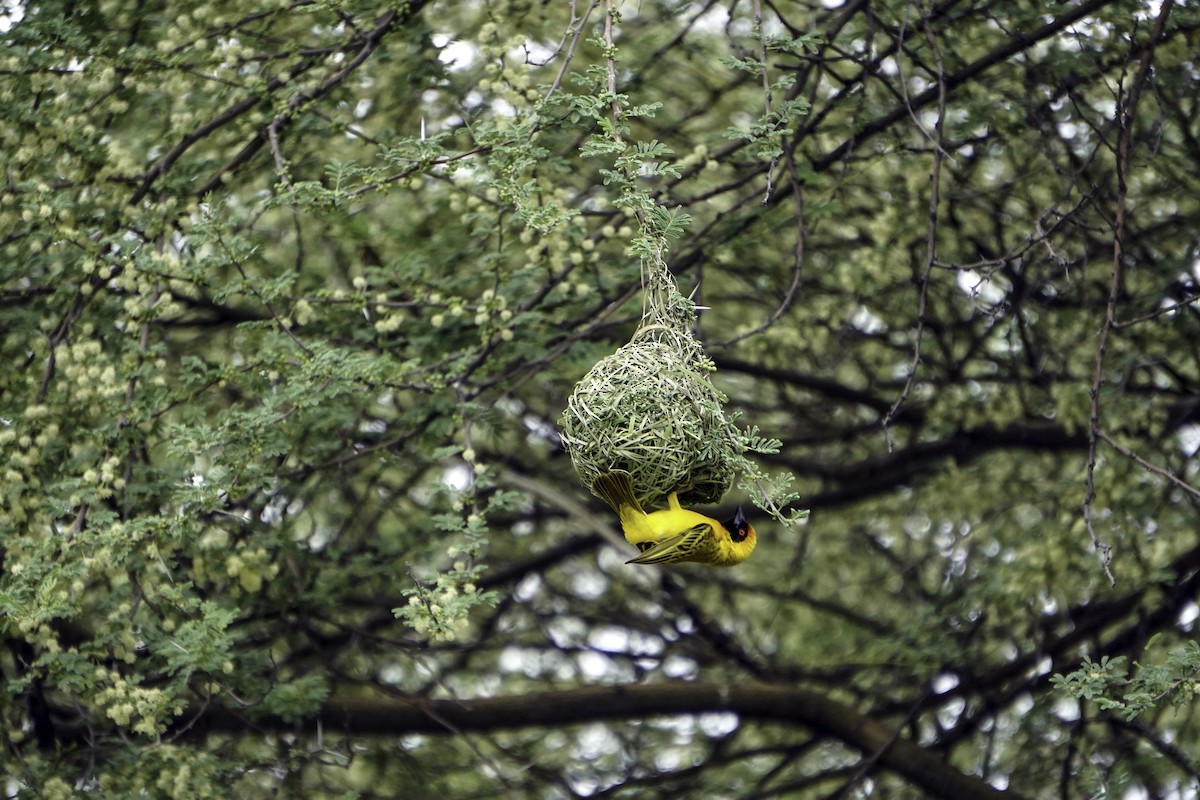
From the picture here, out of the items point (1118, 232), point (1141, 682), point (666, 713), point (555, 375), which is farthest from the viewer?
point (666, 713)

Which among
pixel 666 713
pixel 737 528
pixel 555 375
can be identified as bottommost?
pixel 666 713

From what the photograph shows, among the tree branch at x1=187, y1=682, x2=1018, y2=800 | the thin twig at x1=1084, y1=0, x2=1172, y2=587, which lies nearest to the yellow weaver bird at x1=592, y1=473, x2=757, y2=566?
the thin twig at x1=1084, y1=0, x2=1172, y2=587

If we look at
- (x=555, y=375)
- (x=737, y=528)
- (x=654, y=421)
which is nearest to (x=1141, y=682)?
(x=737, y=528)

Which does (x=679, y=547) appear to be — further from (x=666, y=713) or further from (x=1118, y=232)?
(x=666, y=713)

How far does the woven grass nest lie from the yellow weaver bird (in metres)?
0.04

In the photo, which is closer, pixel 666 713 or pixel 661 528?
pixel 661 528

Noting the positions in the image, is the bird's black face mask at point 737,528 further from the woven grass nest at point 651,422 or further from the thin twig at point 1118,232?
the thin twig at point 1118,232

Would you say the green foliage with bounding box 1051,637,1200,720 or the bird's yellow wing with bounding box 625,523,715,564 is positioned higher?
the bird's yellow wing with bounding box 625,523,715,564

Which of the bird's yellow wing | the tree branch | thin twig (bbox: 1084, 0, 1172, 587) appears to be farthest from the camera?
the tree branch

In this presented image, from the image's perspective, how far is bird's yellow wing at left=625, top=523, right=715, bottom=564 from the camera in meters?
3.96

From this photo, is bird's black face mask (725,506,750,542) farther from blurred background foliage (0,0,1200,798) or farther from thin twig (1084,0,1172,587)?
thin twig (1084,0,1172,587)

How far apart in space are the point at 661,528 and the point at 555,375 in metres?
2.12

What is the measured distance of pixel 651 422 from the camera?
3.98 m

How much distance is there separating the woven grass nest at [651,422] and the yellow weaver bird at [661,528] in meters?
0.04
